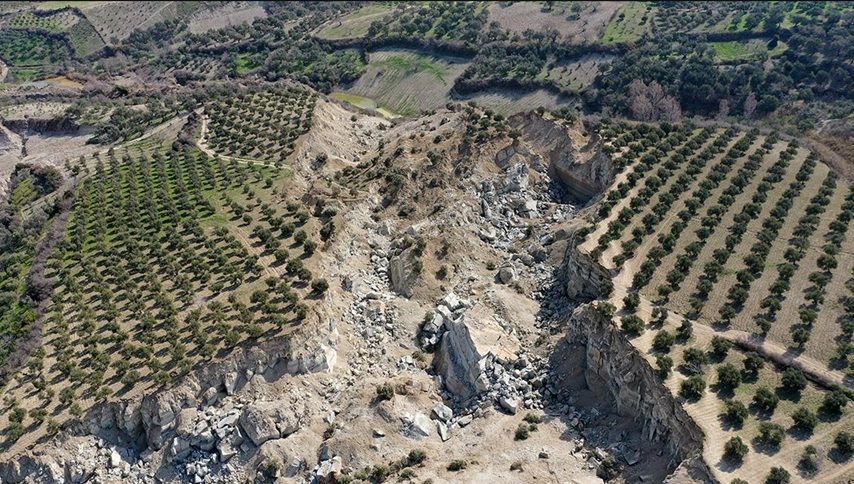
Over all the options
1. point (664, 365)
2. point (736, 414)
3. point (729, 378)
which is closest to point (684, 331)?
point (664, 365)

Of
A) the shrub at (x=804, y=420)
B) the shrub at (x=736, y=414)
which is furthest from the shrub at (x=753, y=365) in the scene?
the shrub at (x=804, y=420)

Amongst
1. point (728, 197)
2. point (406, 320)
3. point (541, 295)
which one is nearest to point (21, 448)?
point (406, 320)

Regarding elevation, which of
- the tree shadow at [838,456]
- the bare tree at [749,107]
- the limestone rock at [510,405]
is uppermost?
the tree shadow at [838,456]

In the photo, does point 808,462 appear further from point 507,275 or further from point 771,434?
point 507,275

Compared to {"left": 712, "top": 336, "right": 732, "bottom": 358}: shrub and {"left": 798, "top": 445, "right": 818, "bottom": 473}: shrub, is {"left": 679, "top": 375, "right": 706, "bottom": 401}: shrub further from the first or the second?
{"left": 798, "top": 445, "right": 818, "bottom": 473}: shrub

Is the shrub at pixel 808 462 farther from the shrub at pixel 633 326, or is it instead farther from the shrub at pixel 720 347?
the shrub at pixel 633 326

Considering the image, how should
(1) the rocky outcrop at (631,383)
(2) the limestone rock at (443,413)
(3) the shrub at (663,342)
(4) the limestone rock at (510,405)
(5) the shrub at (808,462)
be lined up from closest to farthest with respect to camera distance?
1. (5) the shrub at (808,462)
2. (1) the rocky outcrop at (631,383)
3. (3) the shrub at (663,342)
4. (4) the limestone rock at (510,405)
5. (2) the limestone rock at (443,413)
